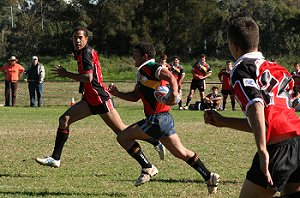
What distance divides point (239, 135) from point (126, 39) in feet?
144

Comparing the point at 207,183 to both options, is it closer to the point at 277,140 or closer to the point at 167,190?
the point at 167,190

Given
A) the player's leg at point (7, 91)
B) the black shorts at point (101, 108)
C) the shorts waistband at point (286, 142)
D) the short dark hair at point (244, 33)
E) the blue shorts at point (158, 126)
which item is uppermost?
the short dark hair at point (244, 33)

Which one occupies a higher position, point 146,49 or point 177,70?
point 146,49

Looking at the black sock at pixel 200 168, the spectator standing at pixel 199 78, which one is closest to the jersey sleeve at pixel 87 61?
the black sock at pixel 200 168

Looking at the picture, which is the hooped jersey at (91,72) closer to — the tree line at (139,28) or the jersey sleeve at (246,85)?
the jersey sleeve at (246,85)

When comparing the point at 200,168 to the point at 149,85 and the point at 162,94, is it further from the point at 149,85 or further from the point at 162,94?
the point at 149,85

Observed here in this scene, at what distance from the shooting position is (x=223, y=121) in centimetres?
451

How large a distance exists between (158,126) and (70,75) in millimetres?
1402

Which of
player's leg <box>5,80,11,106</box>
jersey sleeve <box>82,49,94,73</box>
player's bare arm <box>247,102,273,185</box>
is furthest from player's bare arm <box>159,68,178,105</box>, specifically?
player's leg <box>5,80,11,106</box>

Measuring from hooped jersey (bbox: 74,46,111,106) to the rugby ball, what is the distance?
1.41m

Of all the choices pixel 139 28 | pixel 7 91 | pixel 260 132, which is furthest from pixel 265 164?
pixel 139 28

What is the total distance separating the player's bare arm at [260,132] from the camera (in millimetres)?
4008

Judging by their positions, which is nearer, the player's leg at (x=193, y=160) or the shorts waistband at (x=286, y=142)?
the shorts waistband at (x=286, y=142)

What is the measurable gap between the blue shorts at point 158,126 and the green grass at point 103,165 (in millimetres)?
663
